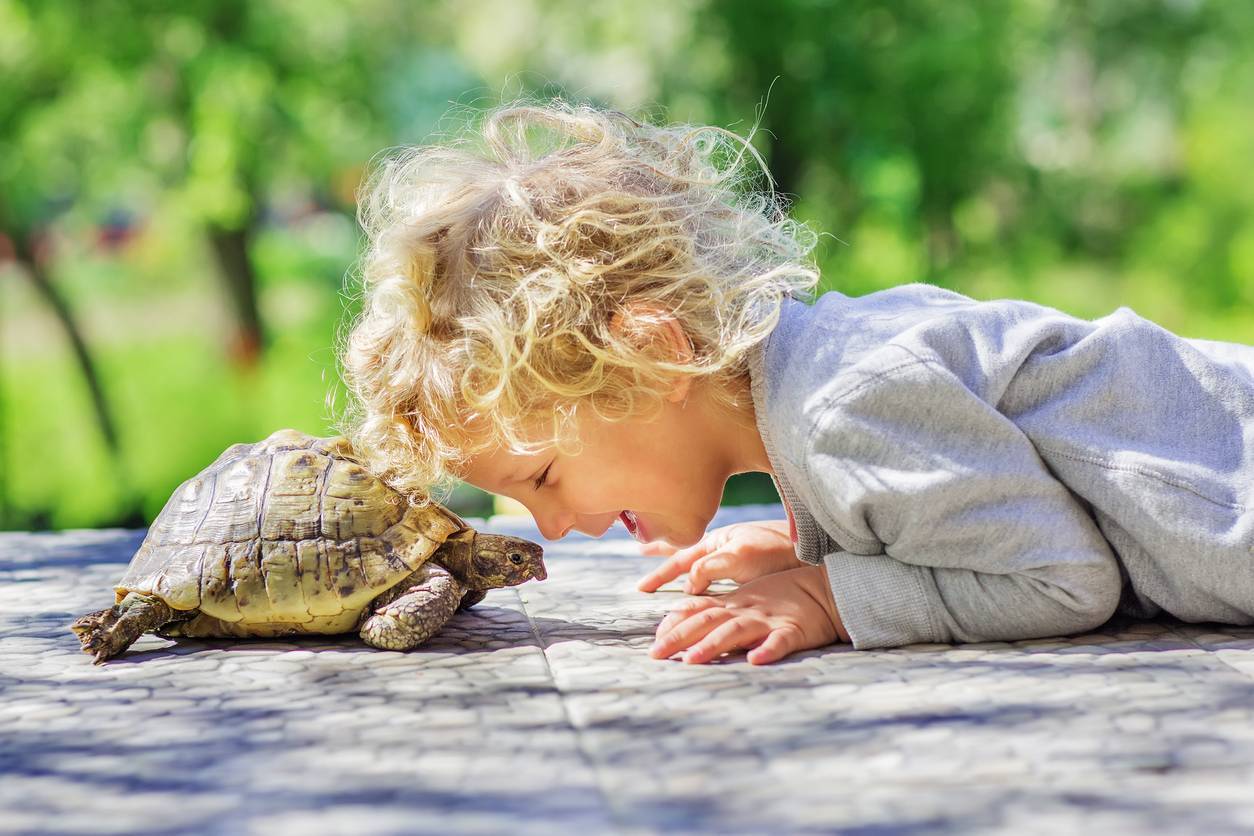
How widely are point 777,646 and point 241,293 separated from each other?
10.8m

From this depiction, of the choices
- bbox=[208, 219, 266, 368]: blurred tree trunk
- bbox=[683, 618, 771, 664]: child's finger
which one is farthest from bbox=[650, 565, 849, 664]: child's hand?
bbox=[208, 219, 266, 368]: blurred tree trunk

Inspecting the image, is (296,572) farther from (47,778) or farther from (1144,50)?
(1144,50)

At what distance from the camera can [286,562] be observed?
2365 millimetres

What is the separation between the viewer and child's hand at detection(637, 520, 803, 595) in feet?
9.46

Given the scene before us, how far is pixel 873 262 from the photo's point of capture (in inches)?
500

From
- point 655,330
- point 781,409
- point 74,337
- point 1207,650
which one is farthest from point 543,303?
point 74,337

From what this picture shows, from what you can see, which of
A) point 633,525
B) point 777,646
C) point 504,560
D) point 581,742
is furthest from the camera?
point 633,525

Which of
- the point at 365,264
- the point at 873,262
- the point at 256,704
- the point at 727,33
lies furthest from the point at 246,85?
the point at 256,704

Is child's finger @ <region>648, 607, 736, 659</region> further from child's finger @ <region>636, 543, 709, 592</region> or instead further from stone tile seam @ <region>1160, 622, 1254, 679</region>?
stone tile seam @ <region>1160, 622, 1254, 679</region>

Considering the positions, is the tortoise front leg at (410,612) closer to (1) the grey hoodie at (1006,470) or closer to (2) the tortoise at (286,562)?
(2) the tortoise at (286,562)

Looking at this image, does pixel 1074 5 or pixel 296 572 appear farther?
pixel 1074 5

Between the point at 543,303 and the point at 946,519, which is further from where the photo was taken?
the point at 543,303

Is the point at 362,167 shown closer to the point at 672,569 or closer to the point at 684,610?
the point at 672,569

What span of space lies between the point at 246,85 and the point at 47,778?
30.4 feet
